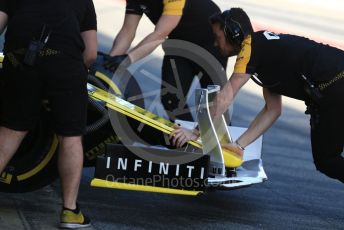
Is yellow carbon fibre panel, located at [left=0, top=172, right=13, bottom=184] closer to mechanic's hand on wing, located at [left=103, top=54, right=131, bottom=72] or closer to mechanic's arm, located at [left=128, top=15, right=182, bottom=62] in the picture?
mechanic's hand on wing, located at [left=103, top=54, right=131, bottom=72]

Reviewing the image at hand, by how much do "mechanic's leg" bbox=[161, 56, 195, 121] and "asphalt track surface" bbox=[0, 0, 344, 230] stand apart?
2.35ft

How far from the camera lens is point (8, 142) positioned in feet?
16.8

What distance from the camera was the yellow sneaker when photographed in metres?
5.14

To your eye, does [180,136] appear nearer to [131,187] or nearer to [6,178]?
[131,187]

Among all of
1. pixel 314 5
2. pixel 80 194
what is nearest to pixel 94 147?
pixel 80 194

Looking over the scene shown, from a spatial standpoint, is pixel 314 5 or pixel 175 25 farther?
pixel 314 5

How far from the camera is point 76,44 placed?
16.6ft

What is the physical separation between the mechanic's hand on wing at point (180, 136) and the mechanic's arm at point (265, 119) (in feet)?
2.13

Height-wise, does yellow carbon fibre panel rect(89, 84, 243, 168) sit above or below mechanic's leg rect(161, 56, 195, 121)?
below

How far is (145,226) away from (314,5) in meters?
22.7

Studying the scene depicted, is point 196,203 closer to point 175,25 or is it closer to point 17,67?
point 175,25

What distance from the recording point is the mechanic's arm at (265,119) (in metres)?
6.38

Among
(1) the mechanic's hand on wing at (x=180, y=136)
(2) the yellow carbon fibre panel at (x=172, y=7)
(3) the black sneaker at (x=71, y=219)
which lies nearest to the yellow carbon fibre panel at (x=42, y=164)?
(3) the black sneaker at (x=71, y=219)

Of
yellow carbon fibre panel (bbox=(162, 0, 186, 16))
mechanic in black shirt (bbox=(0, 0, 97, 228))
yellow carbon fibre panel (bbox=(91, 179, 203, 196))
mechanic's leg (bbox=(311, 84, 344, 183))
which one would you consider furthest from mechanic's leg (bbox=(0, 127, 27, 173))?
mechanic's leg (bbox=(311, 84, 344, 183))
